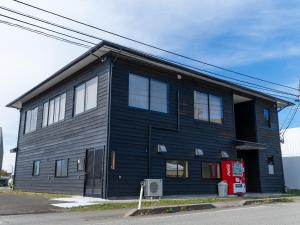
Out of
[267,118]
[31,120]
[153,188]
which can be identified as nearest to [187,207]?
[153,188]

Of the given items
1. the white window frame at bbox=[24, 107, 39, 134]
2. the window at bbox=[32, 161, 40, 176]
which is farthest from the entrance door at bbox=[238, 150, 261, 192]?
the white window frame at bbox=[24, 107, 39, 134]

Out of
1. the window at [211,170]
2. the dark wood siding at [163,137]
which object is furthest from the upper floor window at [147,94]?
the window at [211,170]

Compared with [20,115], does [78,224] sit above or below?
below

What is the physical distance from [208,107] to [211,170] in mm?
3874

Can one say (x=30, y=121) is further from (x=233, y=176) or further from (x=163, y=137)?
(x=233, y=176)

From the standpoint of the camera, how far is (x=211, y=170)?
22000mm

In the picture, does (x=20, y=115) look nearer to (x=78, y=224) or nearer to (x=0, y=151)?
(x=0, y=151)

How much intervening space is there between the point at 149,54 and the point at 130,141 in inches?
175

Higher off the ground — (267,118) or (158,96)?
(267,118)

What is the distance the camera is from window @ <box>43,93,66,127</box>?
2249cm

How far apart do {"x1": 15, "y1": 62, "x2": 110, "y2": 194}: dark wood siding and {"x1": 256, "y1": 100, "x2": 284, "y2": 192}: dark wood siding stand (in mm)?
12572

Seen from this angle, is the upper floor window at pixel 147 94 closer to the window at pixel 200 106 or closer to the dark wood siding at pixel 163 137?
the dark wood siding at pixel 163 137

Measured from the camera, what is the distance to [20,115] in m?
29.9

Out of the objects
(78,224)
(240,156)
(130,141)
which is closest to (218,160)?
(240,156)
